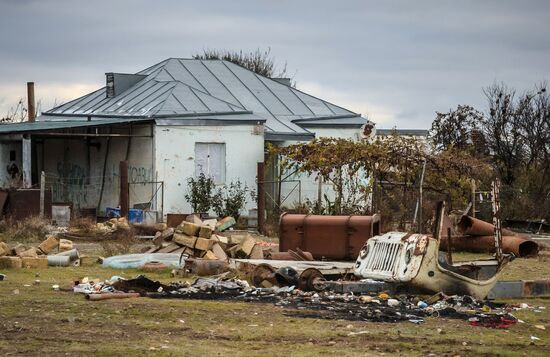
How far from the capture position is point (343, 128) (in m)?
42.5

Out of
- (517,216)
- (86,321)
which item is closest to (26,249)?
(86,321)

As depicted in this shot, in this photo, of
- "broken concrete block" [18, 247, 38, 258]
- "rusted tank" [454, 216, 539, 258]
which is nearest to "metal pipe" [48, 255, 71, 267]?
"broken concrete block" [18, 247, 38, 258]

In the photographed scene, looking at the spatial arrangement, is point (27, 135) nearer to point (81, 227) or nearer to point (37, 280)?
point (81, 227)

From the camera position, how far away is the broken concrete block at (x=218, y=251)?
2130 cm

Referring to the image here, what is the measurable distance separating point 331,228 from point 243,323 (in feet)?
32.1

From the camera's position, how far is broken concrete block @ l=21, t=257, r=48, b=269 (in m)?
20.4

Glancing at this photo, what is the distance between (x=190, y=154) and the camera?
3688 centimetres

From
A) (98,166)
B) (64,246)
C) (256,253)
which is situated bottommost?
(256,253)

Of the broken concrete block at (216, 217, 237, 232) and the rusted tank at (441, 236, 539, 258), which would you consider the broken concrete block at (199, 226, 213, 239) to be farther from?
the broken concrete block at (216, 217, 237, 232)

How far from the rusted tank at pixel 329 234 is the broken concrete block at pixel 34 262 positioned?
501cm

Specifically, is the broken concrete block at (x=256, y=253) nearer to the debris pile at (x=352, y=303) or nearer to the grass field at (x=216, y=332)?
the debris pile at (x=352, y=303)

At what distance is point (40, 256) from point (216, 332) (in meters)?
9.69

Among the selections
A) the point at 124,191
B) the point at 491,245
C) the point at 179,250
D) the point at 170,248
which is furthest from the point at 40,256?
the point at 124,191

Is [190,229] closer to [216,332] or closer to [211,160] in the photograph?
[216,332]
